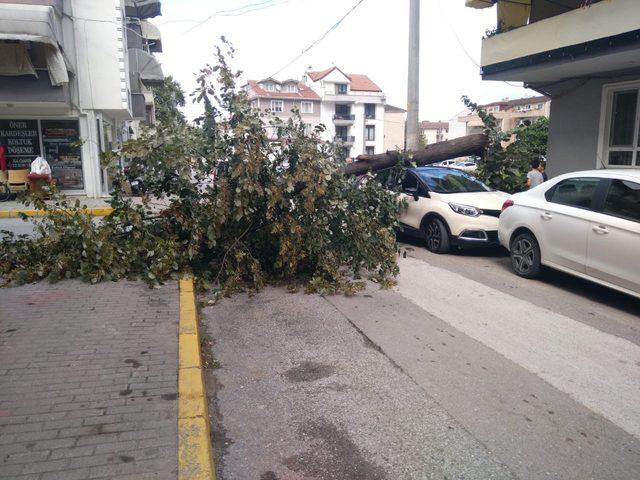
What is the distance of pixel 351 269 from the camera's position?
25.2 feet

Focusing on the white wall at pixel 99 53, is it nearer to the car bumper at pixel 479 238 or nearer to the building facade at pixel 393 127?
the car bumper at pixel 479 238

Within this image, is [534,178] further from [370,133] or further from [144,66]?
[370,133]

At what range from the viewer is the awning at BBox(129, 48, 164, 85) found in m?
23.4

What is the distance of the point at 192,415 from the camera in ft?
11.2

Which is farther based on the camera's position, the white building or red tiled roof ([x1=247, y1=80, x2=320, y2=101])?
the white building

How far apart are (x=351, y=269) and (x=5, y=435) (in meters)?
5.18

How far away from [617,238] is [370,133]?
76.1m

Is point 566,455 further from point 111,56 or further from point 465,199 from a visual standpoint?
point 111,56

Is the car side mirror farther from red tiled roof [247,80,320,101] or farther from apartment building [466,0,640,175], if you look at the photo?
red tiled roof [247,80,320,101]

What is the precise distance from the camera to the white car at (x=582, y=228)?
6336 mm

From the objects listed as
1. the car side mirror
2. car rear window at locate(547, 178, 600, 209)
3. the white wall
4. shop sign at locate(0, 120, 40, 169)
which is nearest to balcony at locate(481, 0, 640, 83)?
car rear window at locate(547, 178, 600, 209)

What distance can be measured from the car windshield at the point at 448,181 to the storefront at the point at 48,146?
1241cm

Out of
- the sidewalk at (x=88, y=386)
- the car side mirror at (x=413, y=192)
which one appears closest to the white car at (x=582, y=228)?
the car side mirror at (x=413, y=192)

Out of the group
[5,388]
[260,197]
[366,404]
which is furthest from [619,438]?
[260,197]
